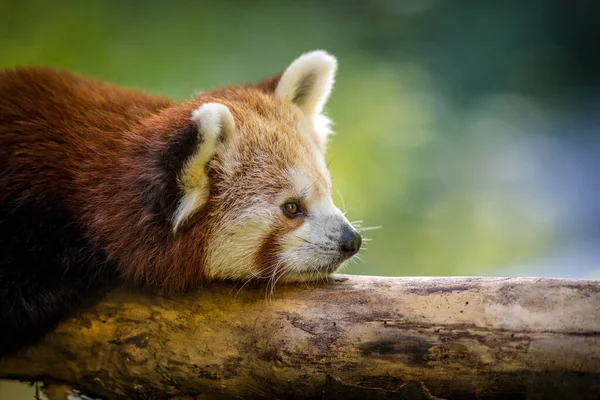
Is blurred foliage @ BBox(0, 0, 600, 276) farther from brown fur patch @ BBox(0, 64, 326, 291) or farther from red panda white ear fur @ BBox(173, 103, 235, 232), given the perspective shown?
red panda white ear fur @ BBox(173, 103, 235, 232)

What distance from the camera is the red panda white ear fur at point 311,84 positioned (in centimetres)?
276

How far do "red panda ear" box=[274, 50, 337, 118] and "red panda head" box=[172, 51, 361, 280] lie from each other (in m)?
0.32

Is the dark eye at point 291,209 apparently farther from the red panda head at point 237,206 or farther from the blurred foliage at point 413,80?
the blurred foliage at point 413,80

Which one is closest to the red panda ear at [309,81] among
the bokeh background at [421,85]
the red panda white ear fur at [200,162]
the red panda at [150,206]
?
the red panda at [150,206]

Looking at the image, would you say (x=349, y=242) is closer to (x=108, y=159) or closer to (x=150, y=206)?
(x=150, y=206)

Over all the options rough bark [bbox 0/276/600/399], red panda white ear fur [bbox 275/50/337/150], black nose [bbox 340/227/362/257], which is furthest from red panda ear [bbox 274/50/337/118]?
rough bark [bbox 0/276/600/399]

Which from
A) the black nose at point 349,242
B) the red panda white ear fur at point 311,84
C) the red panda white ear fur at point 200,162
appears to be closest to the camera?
the red panda white ear fur at point 200,162

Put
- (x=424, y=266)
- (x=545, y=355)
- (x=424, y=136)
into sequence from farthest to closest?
(x=424, y=136), (x=424, y=266), (x=545, y=355)

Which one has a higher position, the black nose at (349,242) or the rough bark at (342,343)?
the black nose at (349,242)

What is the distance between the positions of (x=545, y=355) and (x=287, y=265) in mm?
962

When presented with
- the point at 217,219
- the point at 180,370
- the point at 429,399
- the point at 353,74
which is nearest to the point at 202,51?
the point at 353,74

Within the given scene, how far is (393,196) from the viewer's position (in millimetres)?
5043

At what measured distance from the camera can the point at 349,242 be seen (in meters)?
2.30

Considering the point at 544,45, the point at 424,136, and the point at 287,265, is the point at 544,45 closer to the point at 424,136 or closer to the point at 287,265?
the point at 424,136
